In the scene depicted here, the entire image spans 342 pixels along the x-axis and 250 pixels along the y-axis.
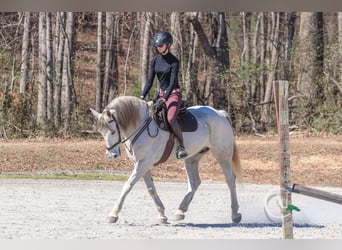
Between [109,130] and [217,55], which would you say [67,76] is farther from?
[109,130]

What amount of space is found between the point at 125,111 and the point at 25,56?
9347 mm

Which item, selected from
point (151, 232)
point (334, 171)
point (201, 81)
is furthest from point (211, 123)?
point (201, 81)

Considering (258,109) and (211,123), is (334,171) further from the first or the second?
(211,123)

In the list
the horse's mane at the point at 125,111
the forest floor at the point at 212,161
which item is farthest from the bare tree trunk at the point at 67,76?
the horse's mane at the point at 125,111

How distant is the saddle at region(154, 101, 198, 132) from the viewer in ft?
26.2

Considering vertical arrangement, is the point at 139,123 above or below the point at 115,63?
below

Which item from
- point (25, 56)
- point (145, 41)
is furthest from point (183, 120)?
point (25, 56)

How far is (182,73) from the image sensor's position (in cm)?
1606

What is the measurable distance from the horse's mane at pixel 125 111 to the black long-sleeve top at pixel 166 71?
0.55 ft

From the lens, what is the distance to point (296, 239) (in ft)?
23.6

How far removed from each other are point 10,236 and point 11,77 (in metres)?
9.36

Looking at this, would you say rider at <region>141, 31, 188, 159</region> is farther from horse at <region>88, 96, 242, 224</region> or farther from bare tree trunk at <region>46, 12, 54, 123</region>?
bare tree trunk at <region>46, 12, 54, 123</region>

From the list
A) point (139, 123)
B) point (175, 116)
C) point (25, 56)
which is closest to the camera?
point (139, 123)

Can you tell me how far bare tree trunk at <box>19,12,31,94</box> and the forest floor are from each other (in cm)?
196
